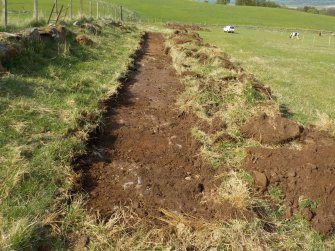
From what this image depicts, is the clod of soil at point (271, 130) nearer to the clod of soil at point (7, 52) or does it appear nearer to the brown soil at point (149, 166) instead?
the brown soil at point (149, 166)

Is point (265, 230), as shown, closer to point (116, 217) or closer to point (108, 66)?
point (116, 217)

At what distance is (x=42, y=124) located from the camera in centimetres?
625

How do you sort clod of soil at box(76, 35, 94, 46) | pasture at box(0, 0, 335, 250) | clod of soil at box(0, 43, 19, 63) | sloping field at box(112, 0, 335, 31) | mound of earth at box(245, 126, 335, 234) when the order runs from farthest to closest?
1. sloping field at box(112, 0, 335, 31)
2. clod of soil at box(76, 35, 94, 46)
3. clod of soil at box(0, 43, 19, 63)
4. mound of earth at box(245, 126, 335, 234)
5. pasture at box(0, 0, 335, 250)

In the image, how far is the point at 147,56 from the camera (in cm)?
1508

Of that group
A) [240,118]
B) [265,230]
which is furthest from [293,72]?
[265,230]

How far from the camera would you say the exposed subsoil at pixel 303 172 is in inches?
184

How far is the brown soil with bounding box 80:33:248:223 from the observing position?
15.4ft

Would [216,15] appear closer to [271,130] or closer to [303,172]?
[271,130]

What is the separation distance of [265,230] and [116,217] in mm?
1813

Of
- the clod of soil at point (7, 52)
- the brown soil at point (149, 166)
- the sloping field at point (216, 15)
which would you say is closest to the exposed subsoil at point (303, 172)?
the brown soil at point (149, 166)

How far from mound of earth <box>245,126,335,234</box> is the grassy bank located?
2877 millimetres

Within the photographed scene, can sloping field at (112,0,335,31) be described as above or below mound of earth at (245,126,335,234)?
above

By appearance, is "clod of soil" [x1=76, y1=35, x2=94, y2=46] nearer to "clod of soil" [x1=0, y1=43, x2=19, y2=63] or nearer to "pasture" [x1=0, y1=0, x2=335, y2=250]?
"pasture" [x1=0, y1=0, x2=335, y2=250]

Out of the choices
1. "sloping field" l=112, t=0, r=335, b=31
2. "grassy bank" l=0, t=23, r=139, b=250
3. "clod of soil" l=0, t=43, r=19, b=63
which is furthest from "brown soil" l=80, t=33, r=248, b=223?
"sloping field" l=112, t=0, r=335, b=31
